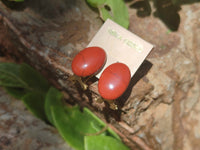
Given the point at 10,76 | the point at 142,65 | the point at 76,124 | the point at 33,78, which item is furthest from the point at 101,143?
the point at 10,76

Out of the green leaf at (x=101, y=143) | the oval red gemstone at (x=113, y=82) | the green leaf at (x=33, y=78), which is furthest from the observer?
the green leaf at (x=33, y=78)

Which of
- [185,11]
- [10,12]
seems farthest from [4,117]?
[185,11]

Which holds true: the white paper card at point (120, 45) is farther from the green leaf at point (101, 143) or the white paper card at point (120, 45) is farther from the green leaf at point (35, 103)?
the green leaf at point (35, 103)

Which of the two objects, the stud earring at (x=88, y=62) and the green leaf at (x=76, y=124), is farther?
the green leaf at (x=76, y=124)

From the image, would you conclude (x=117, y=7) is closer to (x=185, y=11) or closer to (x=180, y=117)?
(x=185, y=11)

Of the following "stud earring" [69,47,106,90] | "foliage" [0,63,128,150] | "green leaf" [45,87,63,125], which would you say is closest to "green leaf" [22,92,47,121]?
"foliage" [0,63,128,150]

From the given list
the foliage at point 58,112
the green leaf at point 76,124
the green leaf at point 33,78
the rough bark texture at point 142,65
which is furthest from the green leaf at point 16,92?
the green leaf at point 76,124
